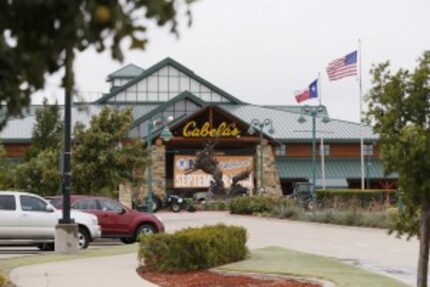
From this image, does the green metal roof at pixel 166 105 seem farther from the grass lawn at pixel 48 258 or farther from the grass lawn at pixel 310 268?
the grass lawn at pixel 310 268

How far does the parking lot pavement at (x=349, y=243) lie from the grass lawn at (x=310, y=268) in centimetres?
82

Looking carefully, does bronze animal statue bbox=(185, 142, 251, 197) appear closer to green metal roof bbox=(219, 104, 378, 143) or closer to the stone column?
the stone column

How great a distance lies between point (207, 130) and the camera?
62.0m

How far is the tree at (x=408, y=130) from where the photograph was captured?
328 inches

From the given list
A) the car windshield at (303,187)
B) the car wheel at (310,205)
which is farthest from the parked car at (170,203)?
the car wheel at (310,205)

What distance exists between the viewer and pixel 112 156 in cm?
3775

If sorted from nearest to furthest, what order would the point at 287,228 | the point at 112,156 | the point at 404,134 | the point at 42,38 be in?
the point at 42,38 → the point at 404,134 → the point at 287,228 → the point at 112,156

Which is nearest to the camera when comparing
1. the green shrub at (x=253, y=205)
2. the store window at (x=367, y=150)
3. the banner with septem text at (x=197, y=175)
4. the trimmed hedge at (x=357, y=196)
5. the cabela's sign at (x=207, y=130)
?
the green shrub at (x=253, y=205)

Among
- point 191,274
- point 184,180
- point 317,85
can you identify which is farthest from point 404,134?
point 184,180

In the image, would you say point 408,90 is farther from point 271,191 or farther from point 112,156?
point 271,191

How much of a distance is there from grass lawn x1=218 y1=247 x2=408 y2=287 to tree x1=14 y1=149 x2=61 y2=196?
78.3 ft

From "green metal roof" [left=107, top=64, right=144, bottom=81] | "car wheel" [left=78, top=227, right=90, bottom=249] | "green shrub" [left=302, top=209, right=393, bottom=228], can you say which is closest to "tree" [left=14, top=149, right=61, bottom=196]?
"green shrub" [left=302, top=209, right=393, bottom=228]

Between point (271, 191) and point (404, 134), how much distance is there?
55.0m

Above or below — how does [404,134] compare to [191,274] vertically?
above
